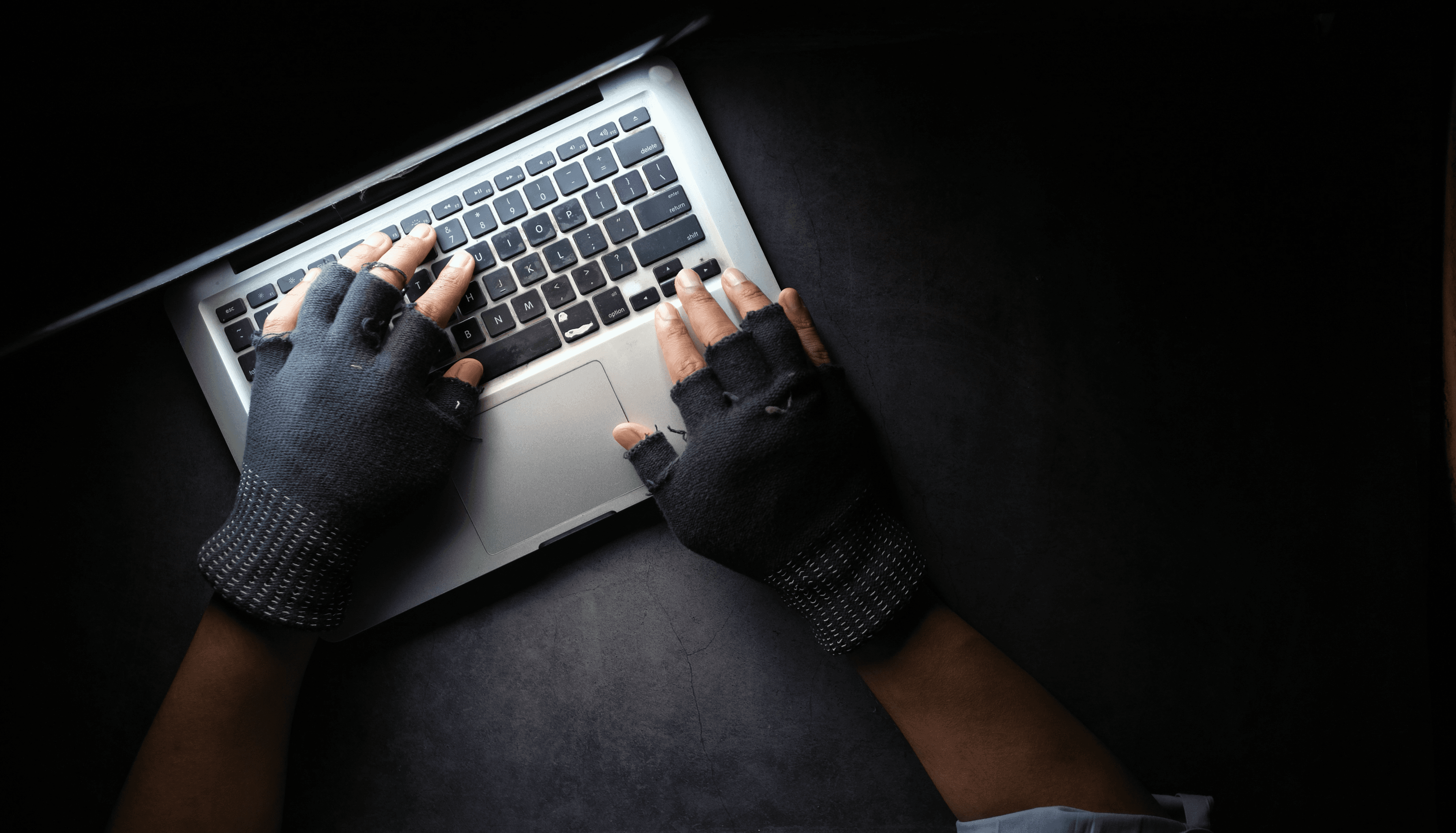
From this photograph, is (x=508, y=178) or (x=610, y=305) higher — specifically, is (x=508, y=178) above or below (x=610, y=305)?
above

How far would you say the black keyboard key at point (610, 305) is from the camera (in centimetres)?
78

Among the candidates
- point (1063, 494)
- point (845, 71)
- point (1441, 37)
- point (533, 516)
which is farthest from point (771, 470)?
point (1441, 37)

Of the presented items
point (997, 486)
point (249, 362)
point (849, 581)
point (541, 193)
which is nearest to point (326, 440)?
point (249, 362)

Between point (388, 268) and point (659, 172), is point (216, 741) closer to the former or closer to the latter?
point (388, 268)

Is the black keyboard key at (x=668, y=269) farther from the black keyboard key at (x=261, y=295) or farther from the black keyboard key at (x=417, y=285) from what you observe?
the black keyboard key at (x=261, y=295)

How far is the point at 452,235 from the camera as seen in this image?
781mm

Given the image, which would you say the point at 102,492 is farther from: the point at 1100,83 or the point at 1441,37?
the point at 1441,37

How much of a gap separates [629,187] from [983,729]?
0.74 m

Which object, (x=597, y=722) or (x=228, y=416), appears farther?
(x=597, y=722)

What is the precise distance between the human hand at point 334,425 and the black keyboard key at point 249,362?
0.07 feet

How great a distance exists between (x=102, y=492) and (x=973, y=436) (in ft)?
3.66

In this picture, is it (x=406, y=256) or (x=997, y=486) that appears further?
(x=997, y=486)

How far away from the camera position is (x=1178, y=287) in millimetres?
878

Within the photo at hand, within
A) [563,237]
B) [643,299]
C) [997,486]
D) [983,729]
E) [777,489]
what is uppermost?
[563,237]
